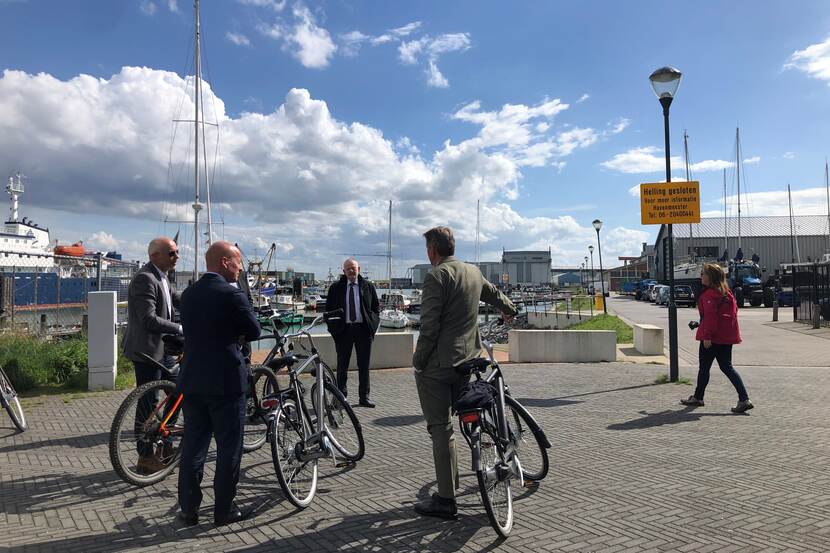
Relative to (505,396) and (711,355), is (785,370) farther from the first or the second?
(505,396)

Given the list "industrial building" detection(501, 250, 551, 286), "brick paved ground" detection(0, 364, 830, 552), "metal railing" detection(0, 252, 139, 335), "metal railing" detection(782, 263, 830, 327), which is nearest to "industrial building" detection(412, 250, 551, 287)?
"industrial building" detection(501, 250, 551, 286)

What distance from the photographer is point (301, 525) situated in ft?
13.0

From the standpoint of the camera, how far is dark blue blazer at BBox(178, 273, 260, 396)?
3.83m

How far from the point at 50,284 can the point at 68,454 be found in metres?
12.7

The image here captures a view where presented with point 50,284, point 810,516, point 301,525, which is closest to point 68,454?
point 301,525

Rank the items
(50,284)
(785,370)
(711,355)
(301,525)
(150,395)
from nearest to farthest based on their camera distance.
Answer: (301,525), (150,395), (711,355), (785,370), (50,284)

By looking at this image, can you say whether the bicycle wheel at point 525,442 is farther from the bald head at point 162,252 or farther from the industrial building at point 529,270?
the industrial building at point 529,270

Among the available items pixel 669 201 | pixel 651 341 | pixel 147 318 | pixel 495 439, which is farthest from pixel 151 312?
pixel 651 341

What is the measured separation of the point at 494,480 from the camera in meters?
3.77

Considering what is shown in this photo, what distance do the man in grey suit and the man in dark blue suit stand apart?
4.80 feet

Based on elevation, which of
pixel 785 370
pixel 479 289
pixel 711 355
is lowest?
pixel 785 370

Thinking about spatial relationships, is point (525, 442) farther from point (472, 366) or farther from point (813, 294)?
point (813, 294)

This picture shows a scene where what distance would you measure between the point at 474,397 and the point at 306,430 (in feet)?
5.20

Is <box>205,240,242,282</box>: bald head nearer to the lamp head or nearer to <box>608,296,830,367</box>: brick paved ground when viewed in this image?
the lamp head
